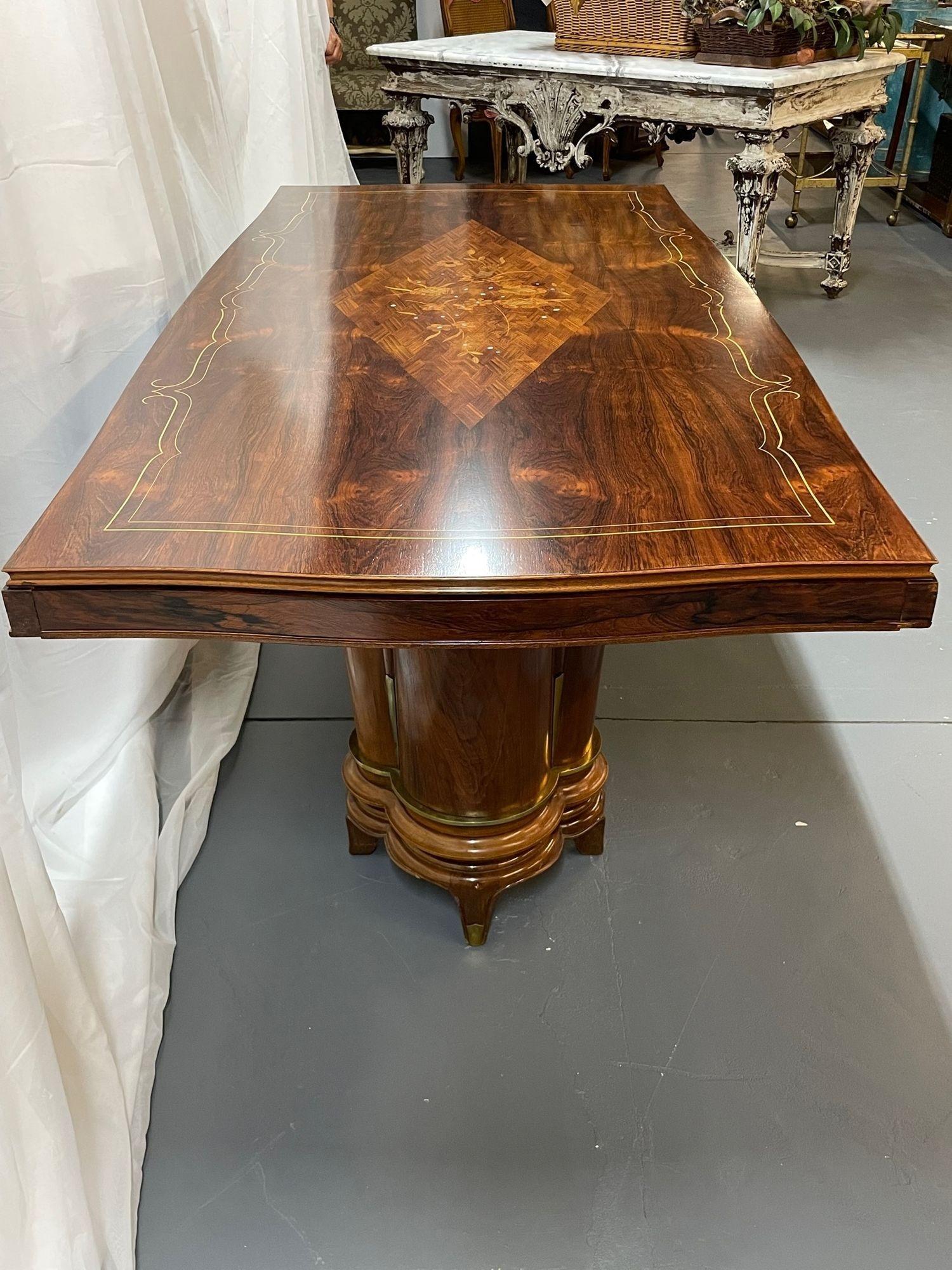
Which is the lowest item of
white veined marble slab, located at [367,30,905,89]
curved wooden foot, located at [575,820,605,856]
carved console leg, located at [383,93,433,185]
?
curved wooden foot, located at [575,820,605,856]

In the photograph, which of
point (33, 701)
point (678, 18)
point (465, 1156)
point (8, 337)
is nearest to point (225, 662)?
point (33, 701)

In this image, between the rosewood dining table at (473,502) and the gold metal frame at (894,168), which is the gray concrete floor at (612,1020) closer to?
the rosewood dining table at (473,502)

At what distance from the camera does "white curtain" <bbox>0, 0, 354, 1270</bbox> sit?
3.45 feet

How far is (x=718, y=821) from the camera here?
175cm

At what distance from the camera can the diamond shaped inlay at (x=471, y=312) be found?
134 cm

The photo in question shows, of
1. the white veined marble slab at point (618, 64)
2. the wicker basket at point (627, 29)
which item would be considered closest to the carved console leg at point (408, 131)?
the white veined marble slab at point (618, 64)

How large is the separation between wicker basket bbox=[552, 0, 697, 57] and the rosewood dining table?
1672 millimetres

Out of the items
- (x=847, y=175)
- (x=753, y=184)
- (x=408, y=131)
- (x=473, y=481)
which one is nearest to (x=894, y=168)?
(x=847, y=175)

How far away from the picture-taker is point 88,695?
1.65 m

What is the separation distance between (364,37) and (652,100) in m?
2.98

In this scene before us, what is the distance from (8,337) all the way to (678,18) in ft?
8.57

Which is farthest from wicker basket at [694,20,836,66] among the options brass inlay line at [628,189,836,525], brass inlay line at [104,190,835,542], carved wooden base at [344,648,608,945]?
carved wooden base at [344,648,608,945]

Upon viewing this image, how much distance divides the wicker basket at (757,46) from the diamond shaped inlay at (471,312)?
5.47 ft

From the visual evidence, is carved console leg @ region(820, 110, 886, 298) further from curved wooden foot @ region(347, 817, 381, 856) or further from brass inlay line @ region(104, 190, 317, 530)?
curved wooden foot @ region(347, 817, 381, 856)
